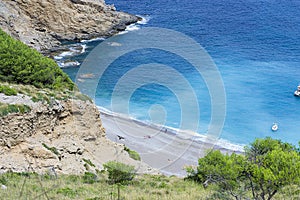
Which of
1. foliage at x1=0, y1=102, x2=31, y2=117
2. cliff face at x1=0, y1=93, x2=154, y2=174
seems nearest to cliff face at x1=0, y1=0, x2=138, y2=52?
cliff face at x1=0, y1=93, x2=154, y2=174

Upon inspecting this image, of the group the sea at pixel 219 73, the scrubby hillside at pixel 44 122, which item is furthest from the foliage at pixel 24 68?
the sea at pixel 219 73

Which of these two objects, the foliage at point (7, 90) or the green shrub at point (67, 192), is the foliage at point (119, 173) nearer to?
the green shrub at point (67, 192)

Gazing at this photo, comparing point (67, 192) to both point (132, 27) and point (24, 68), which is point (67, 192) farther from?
point (132, 27)

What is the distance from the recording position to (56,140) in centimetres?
2344

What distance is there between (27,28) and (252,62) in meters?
34.3

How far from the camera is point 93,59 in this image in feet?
189

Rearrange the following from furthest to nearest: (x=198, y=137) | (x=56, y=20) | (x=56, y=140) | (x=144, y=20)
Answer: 1. (x=144, y=20)
2. (x=56, y=20)
3. (x=198, y=137)
4. (x=56, y=140)

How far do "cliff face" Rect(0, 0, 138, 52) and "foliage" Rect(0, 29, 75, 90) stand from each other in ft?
101

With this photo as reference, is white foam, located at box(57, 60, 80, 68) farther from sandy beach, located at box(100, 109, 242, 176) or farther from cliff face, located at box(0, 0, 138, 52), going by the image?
sandy beach, located at box(100, 109, 242, 176)

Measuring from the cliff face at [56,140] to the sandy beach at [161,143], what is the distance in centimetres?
651

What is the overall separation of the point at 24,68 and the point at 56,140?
210 inches

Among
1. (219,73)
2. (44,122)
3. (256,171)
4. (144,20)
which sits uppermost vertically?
(144,20)

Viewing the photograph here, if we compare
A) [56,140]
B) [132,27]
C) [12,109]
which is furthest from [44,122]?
[132,27]

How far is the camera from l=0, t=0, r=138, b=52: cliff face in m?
57.4
